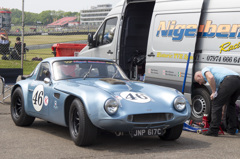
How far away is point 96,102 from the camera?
583 cm

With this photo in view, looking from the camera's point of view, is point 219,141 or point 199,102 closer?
point 219,141

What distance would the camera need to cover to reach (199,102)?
880 centimetres

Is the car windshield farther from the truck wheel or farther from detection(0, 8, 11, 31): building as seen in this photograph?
detection(0, 8, 11, 31): building

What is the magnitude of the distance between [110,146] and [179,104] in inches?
45.4

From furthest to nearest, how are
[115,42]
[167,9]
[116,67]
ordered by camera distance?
[115,42] < [167,9] < [116,67]

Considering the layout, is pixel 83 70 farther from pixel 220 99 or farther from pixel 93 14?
pixel 93 14

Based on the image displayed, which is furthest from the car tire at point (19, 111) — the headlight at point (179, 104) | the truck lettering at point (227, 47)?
the truck lettering at point (227, 47)

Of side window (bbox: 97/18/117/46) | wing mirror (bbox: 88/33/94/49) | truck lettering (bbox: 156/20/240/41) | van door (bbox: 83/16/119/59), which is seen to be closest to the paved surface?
truck lettering (bbox: 156/20/240/41)

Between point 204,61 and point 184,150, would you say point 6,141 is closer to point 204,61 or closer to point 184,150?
point 184,150

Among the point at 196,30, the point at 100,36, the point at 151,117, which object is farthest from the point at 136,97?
the point at 100,36

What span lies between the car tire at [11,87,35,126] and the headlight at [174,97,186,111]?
2.78 metres

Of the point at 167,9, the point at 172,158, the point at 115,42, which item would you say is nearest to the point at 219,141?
the point at 172,158

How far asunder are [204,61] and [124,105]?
3.27 metres

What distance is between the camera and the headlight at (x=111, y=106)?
226 inches
